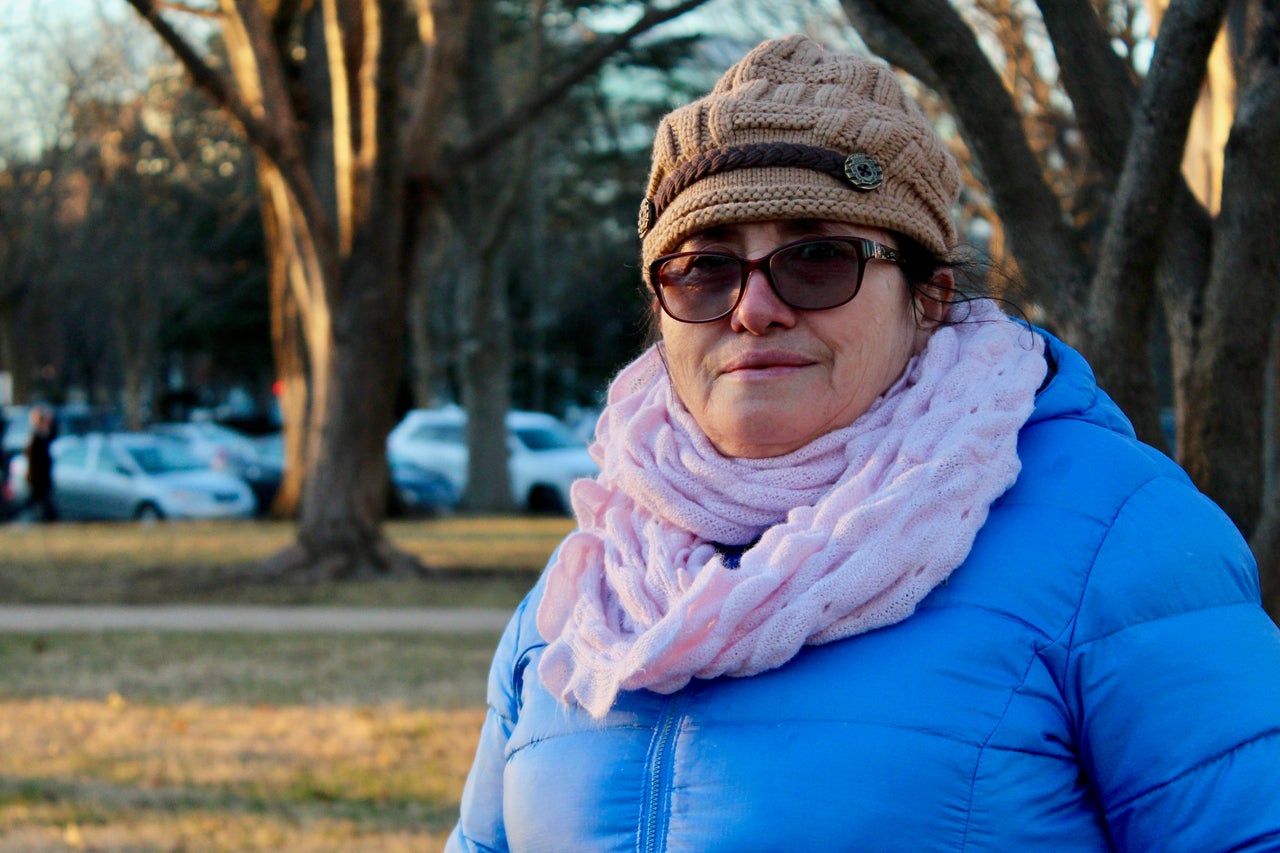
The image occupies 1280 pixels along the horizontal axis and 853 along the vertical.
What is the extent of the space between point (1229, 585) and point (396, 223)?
10754 mm

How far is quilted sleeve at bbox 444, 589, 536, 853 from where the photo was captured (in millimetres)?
2176

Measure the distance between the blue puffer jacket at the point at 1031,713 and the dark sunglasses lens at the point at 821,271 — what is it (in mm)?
338

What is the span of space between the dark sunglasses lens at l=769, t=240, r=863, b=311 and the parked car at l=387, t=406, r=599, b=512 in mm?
20746

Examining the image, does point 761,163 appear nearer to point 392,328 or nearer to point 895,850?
point 895,850

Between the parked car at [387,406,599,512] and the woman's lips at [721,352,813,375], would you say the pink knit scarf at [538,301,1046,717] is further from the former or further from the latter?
the parked car at [387,406,599,512]

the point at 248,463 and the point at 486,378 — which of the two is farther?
the point at 248,463

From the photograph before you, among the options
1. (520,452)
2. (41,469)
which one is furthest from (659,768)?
(520,452)

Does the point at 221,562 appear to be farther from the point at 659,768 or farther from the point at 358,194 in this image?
the point at 659,768

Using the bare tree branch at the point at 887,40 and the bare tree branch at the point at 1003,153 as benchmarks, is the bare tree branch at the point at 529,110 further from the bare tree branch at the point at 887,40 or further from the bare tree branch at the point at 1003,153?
the bare tree branch at the point at 1003,153

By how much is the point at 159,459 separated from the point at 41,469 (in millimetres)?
2152

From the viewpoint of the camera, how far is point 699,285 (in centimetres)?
210

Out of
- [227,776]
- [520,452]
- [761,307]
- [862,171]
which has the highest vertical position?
[862,171]

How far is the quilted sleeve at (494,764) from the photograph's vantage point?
2.18 metres

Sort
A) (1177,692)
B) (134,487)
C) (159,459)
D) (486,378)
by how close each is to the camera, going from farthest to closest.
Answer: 1. (486,378)
2. (159,459)
3. (134,487)
4. (1177,692)
